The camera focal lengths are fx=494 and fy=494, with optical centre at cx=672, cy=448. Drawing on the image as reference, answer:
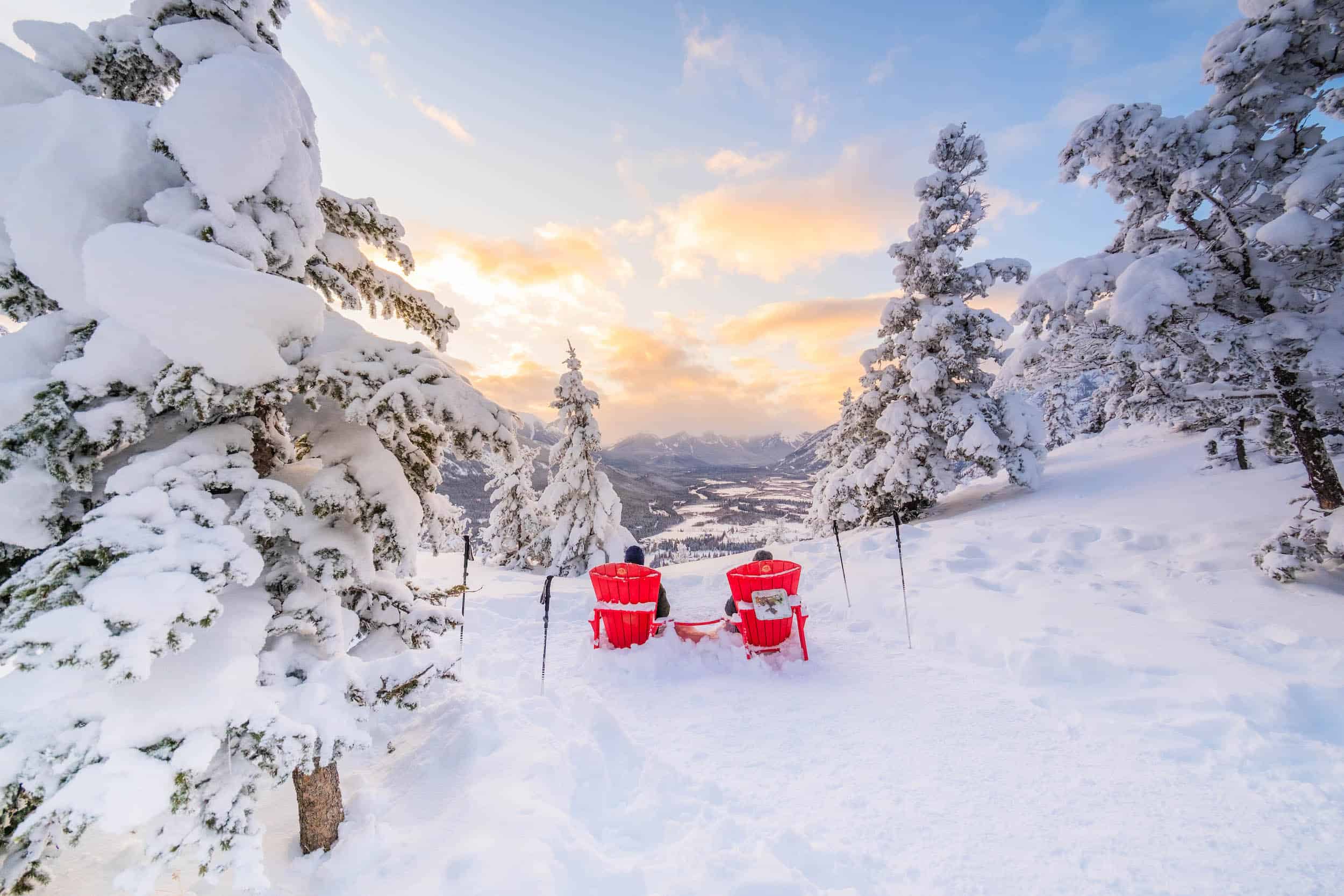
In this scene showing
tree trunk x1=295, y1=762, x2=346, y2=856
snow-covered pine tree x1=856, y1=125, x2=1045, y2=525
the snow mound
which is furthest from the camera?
snow-covered pine tree x1=856, y1=125, x2=1045, y2=525

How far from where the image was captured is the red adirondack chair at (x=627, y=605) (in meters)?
7.26

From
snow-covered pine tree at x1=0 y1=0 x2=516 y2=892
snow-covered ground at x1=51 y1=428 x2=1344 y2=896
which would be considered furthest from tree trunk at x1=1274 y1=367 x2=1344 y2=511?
snow-covered pine tree at x1=0 y1=0 x2=516 y2=892

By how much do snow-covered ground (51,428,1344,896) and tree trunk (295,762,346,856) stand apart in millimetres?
155

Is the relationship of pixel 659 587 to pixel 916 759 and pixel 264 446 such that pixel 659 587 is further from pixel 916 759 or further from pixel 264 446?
pixel 264 446

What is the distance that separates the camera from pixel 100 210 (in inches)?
123

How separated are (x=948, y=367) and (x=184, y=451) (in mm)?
16150

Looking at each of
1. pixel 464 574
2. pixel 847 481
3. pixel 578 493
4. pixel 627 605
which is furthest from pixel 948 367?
pixel 464 574

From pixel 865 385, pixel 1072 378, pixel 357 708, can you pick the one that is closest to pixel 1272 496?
pixel 1072 378

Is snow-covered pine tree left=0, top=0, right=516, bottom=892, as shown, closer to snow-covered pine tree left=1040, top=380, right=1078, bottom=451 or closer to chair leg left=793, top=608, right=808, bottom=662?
chair leg left=793, top=608, right=808, bottom=662

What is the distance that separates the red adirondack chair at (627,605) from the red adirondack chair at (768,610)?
128cm

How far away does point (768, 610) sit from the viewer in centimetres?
670

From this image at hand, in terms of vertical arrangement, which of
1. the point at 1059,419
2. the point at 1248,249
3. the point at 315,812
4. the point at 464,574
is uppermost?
the point at 1059,419

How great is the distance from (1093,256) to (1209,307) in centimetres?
159

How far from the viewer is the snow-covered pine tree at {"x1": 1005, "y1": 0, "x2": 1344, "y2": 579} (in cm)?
622
